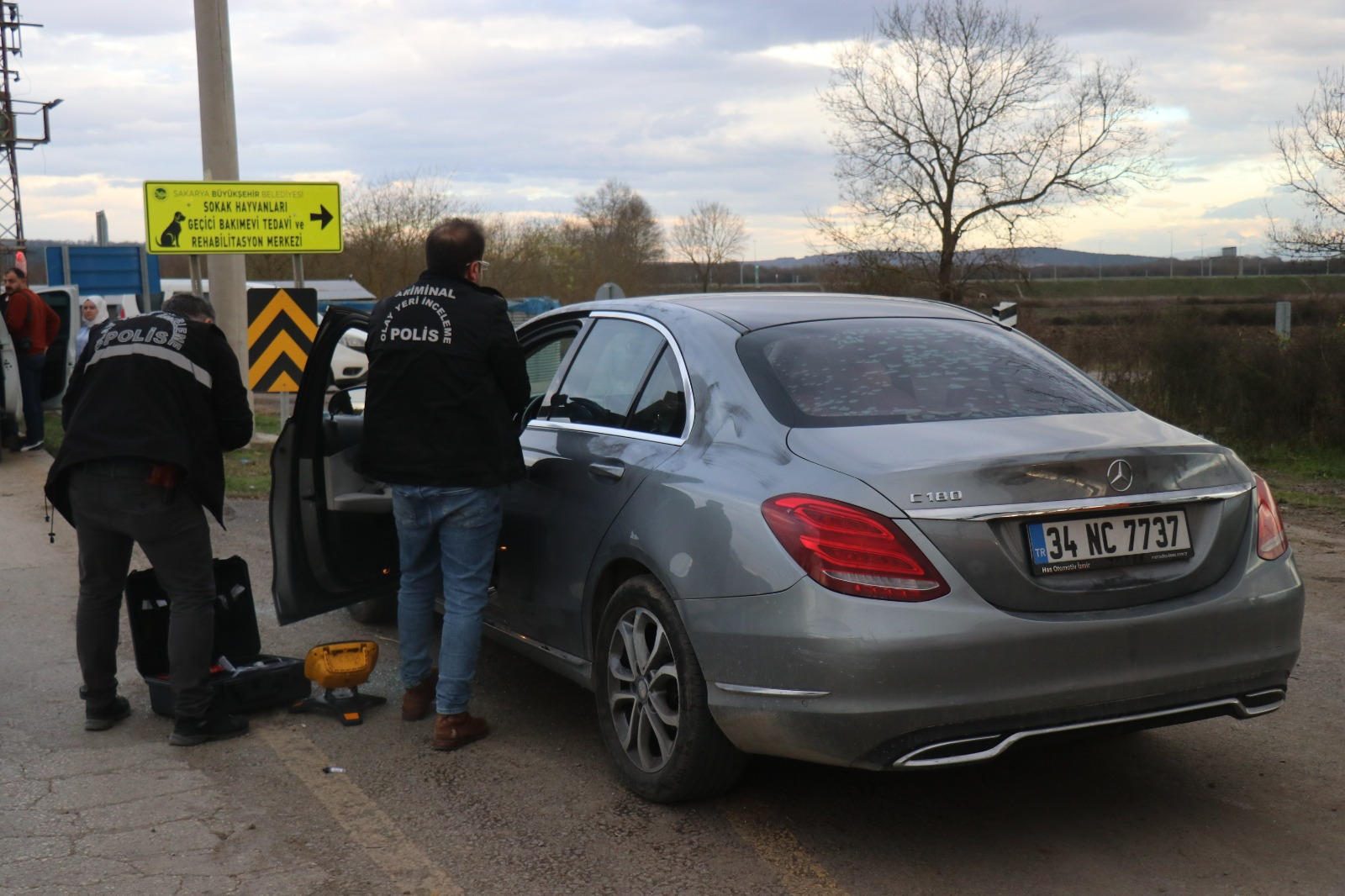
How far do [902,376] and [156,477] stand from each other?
2658mm

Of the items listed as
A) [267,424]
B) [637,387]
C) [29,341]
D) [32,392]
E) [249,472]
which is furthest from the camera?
[267,424]

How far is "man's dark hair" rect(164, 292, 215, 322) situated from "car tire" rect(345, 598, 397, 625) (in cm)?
203

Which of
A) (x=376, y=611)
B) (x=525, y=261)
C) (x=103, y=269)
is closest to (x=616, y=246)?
(x=525, y=261)

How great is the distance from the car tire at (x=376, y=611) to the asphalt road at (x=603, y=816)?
1.41 metres

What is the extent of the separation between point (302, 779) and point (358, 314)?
5.66 feet

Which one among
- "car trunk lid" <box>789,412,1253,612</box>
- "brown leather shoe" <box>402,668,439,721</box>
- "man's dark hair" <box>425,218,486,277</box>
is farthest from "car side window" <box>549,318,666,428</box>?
"brown leather shoe" <box>402,668,439,721</box>

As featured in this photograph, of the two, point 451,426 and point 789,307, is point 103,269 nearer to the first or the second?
point 451,426

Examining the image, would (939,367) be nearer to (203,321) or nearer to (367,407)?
(367,407)

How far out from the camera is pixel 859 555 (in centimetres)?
333

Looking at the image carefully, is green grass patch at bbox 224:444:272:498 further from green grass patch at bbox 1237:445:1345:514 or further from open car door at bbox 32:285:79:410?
green grass patch at bbox 1237:445:1345:514

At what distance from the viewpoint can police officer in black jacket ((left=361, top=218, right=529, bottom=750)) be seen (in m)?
4.48

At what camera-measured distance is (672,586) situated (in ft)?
12.2

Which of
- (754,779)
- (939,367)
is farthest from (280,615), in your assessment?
(939,367)

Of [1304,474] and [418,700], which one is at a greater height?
[418,700]
